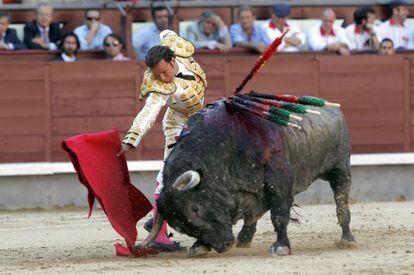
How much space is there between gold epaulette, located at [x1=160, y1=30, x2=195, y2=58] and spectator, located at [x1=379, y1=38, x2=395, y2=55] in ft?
17.3

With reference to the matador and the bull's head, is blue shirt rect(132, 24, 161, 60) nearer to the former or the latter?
the matador

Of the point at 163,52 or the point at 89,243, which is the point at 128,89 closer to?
the point at 89,243

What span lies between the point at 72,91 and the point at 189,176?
18.5 feet

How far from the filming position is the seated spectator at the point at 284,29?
43.3 ft

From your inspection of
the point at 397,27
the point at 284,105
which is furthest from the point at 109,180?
the point at 397,27

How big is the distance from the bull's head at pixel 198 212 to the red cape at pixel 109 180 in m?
0.60

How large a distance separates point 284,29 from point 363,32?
884mm

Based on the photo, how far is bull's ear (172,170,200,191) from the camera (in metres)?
7.79

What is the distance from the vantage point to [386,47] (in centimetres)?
1369

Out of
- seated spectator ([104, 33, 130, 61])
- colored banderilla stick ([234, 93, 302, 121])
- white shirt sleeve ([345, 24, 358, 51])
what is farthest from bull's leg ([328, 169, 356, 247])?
white shirt sleeve ([345, 24, 358, 51])

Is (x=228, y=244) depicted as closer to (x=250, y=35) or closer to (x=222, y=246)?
(x=222, y=246)

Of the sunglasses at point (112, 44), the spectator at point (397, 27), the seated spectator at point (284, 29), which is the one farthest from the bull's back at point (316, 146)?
the spectator at point (397, 27)

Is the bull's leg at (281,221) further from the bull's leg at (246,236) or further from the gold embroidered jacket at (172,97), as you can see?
the gold embroidered jacket at (172,97)

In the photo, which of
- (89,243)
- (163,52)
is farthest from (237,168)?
(89,243)
